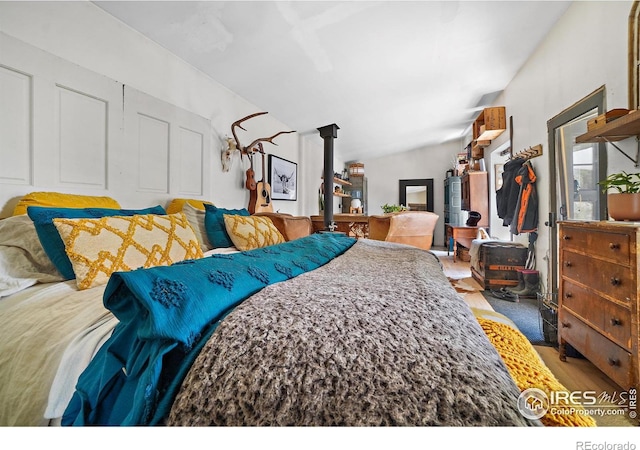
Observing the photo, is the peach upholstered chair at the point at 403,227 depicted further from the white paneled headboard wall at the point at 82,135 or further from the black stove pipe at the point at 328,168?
the white paneled headboard wall at the point at 82,135

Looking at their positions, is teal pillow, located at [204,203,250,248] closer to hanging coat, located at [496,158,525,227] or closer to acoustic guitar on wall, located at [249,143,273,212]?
acoustic guitar on wall, located at [249,143,273,212]

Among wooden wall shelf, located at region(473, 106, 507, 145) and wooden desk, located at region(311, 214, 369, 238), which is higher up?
wooden wall shelf, located at region(473, 106, 507, 145)

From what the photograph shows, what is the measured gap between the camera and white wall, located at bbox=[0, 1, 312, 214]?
150 centimetres

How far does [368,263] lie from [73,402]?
3.07 ft

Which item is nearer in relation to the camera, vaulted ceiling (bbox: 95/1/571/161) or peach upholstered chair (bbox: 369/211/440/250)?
vaulted ceiling (bbox: 95/1/571/161)

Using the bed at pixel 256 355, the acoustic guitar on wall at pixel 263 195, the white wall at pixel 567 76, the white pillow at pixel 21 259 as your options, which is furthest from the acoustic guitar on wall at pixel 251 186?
the white wall at pixel 567 76

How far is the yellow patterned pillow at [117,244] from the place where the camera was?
1004 mm

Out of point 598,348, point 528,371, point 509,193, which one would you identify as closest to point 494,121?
point 509,193

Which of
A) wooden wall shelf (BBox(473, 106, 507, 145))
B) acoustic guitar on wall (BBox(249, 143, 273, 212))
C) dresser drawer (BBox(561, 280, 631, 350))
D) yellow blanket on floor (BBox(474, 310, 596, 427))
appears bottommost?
dresser drawer (BBox(561, 280, 631, 350))

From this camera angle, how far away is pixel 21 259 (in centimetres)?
107

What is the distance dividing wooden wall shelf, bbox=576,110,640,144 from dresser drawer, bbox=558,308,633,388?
3.78ft

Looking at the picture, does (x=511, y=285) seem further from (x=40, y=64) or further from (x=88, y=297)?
(x=40, y=64)

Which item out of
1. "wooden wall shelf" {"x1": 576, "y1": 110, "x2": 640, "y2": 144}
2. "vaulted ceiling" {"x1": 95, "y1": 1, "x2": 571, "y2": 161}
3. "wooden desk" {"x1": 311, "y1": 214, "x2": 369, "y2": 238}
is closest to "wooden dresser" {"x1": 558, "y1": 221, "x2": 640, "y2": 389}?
"wooden wall shelf" {"x1": 576, "y1": 110, "x2": 640, "y2": 144}

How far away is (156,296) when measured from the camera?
51 centimetres
